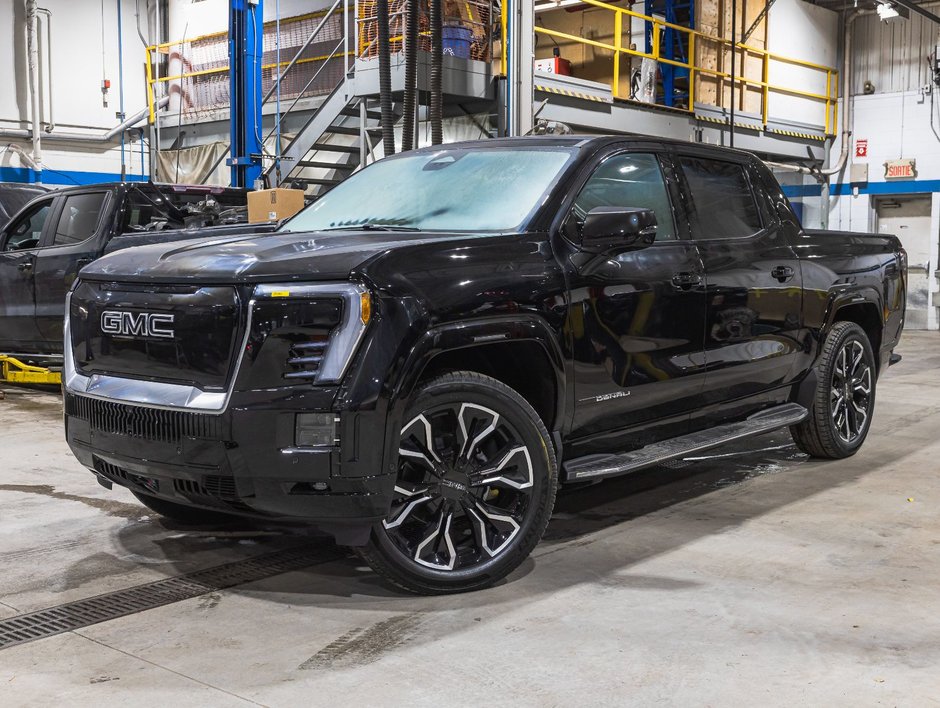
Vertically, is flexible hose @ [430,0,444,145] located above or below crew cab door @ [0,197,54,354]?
above

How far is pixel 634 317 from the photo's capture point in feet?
14.3

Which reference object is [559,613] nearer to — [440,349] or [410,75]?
[440,349]

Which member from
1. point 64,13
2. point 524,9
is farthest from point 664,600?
point 64,13

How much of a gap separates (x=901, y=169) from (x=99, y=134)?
46.1 ft

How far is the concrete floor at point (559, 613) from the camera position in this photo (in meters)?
2.96

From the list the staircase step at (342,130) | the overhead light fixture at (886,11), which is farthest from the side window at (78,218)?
the overhead light fixture at (886,11)

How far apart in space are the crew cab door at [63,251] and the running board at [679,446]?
552 cm

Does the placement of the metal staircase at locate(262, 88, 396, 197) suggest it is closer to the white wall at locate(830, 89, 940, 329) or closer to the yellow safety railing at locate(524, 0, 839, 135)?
the yellow safety railing at locate(524, 0, 839, 135)

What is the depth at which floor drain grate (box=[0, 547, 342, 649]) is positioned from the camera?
3.46 metres

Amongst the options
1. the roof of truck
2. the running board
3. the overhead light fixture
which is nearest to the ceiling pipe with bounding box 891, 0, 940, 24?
the overhead light fixture

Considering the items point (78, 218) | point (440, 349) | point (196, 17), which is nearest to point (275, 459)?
point (440, 349)

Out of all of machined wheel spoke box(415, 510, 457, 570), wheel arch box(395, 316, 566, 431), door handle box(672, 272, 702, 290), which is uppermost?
door handle box(672, 272, 702, 290)

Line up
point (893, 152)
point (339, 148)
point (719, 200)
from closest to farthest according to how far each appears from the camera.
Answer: point (719, 200) < point (339, 148) < point (893, 152)

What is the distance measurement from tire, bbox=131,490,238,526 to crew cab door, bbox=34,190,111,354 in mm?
4357
